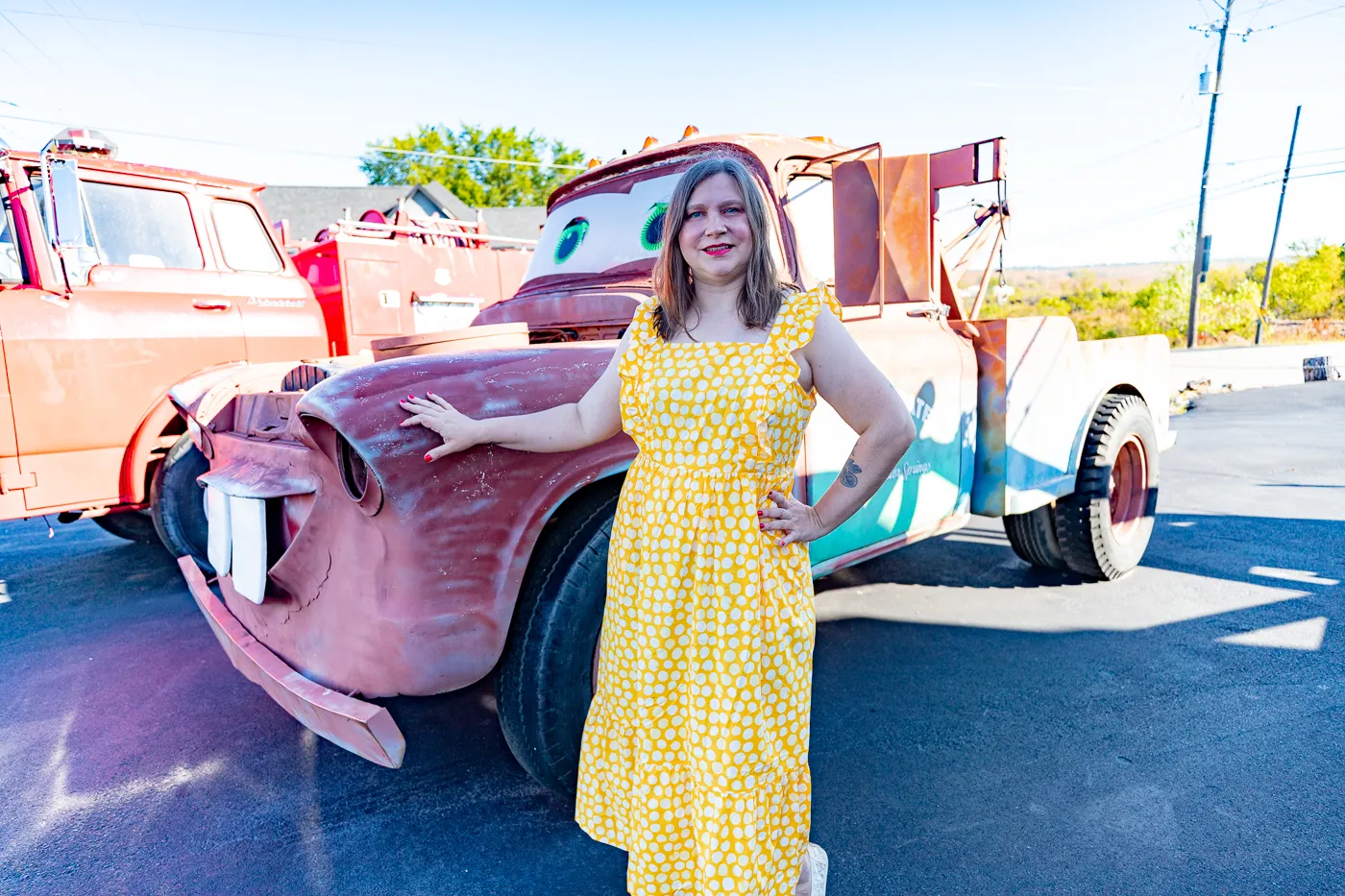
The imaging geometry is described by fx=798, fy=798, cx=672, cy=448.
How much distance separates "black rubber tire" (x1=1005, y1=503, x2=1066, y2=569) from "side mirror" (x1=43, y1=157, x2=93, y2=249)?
4.74 meters

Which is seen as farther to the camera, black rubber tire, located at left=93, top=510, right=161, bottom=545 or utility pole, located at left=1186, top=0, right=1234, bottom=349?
utility pole, located at left=1186, top=0, right=1234, bottom=349

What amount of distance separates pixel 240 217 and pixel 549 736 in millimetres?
4672

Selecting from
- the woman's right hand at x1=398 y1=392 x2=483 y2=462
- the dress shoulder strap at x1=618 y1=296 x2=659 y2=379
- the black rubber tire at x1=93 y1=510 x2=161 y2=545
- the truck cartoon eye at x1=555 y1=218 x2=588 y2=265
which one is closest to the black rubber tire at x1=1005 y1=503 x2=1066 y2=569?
the truck cartoon eye at x1=555 y1=218 x2=588 y2=265

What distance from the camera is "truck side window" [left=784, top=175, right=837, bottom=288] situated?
2973mm

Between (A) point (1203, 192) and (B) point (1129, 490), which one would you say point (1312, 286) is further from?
(B) point (1129, 490)

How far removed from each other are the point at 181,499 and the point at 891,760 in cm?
380

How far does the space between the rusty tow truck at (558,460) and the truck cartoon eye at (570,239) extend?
0.02m

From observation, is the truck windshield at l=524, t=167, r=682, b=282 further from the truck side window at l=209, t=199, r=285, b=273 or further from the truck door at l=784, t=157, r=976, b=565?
the truck side window at l=209, t=199, r=285, b=273

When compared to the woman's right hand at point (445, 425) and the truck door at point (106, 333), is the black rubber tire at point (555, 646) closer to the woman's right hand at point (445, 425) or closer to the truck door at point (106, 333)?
the woman's right hand at point (445, 425)

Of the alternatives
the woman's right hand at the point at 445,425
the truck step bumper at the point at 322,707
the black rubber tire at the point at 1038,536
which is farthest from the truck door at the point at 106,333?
the black rubber tire at the point at 1038,536

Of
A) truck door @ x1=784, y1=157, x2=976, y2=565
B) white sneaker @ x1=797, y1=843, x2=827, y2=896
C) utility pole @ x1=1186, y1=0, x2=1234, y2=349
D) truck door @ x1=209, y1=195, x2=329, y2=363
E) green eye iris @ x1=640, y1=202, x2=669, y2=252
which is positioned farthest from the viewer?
utility pole @ x1=1186, y1=0, x2=1234, y2=349

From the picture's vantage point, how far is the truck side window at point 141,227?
15.3 ft

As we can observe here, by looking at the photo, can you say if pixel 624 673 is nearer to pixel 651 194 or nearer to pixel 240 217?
pixel 651 194

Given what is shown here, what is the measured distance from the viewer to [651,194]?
3139 millimetres
